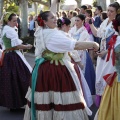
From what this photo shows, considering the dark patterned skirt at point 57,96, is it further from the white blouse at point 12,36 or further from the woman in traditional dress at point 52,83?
the white blouse at point 12,36

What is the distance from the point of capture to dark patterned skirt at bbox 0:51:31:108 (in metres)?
6.07

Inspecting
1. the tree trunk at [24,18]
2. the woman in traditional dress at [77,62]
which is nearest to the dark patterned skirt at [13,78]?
the woman in traditional dress at [77,62]

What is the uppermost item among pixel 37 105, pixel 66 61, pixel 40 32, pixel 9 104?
pixel 40 32

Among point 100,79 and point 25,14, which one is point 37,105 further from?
point 25,14

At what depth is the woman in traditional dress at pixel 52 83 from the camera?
4.55 metres

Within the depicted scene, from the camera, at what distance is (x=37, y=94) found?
4617 mm

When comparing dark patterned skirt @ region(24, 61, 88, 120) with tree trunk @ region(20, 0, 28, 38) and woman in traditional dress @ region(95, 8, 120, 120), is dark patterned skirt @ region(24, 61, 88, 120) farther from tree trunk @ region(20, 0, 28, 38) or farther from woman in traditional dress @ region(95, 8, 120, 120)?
tree trunk @ region(20, 0, 28, 38)

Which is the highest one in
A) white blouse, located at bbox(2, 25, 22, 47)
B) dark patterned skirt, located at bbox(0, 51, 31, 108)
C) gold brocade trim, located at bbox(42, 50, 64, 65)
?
white blouse, located at bbox(2, 25, 22, 47)

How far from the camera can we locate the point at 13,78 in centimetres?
610

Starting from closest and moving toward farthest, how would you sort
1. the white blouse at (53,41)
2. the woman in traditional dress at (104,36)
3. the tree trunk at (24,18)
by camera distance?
the white blouse at (53,41) < the woman in traditional dress at (104,36) < the tree trunk at (24,18)

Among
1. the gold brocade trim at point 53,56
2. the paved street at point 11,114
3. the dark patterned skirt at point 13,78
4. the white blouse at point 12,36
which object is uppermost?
the white blouse at point 12,36

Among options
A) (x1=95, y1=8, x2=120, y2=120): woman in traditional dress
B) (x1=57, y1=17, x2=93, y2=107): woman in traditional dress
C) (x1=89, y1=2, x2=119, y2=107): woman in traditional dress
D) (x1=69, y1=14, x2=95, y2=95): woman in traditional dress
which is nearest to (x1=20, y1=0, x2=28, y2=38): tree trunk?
(x1=69, y1=14, x2=95, y2=95): woman in traditional dress

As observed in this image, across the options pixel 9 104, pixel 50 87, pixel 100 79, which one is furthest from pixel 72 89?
pixel 9 104

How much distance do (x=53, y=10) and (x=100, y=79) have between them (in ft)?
4.51
